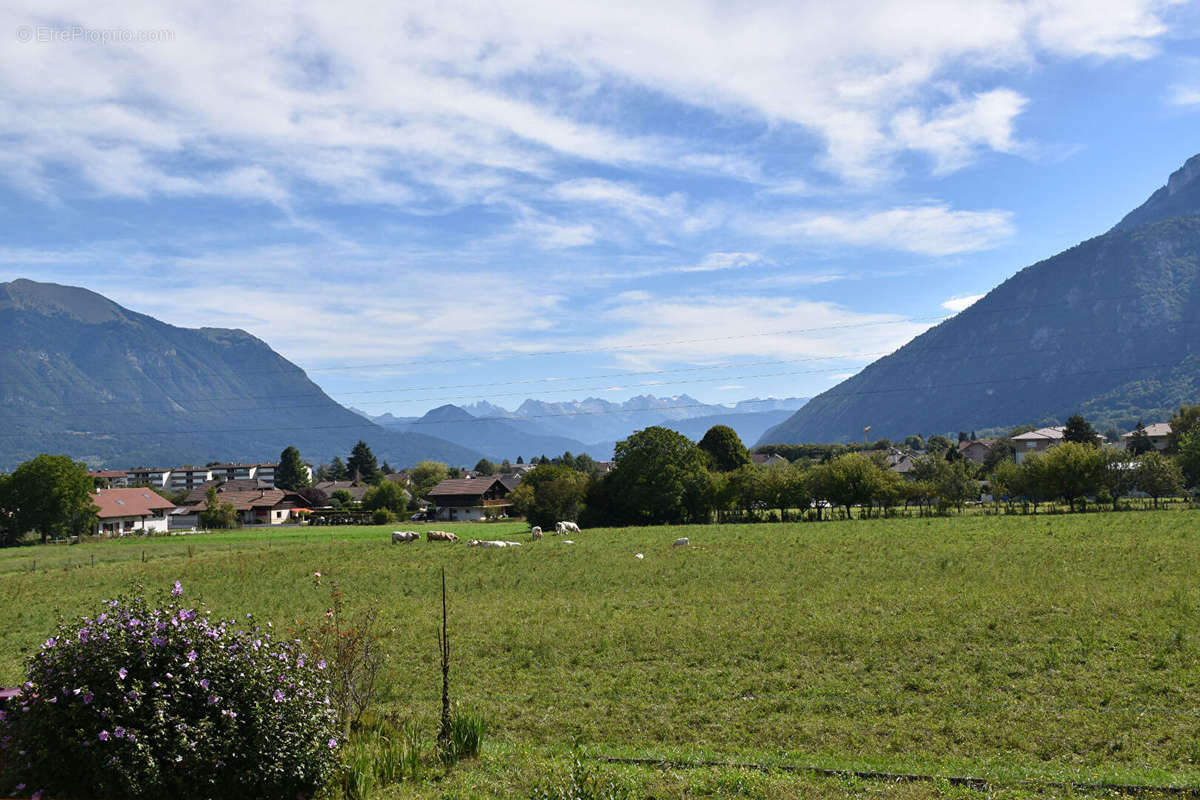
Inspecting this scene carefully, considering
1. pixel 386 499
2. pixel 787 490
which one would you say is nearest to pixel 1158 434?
pixel 787 490

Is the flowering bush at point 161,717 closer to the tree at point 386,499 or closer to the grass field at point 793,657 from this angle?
the grass field at point 793,657

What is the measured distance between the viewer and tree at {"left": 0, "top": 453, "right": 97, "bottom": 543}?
72812 mm

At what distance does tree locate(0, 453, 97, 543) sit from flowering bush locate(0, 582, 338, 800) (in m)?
79.5

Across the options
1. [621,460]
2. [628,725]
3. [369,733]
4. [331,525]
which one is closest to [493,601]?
[628,725]

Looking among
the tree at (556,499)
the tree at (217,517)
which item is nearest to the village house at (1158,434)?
the tree at (556,499)

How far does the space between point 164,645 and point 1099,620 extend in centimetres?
2012

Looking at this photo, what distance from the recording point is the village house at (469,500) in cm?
10650

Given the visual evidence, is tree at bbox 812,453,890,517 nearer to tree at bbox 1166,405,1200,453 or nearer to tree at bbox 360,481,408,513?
tree at bbox 360,481,408,513

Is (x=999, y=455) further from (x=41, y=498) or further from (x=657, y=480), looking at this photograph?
(x=41, y=498)

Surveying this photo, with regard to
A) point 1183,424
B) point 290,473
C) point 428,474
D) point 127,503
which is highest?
point 1183,424

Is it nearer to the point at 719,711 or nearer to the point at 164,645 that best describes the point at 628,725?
the point at 719,711

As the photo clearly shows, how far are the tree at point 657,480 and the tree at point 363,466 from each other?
347ft

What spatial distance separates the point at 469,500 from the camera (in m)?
108

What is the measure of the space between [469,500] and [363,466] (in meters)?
74.7
